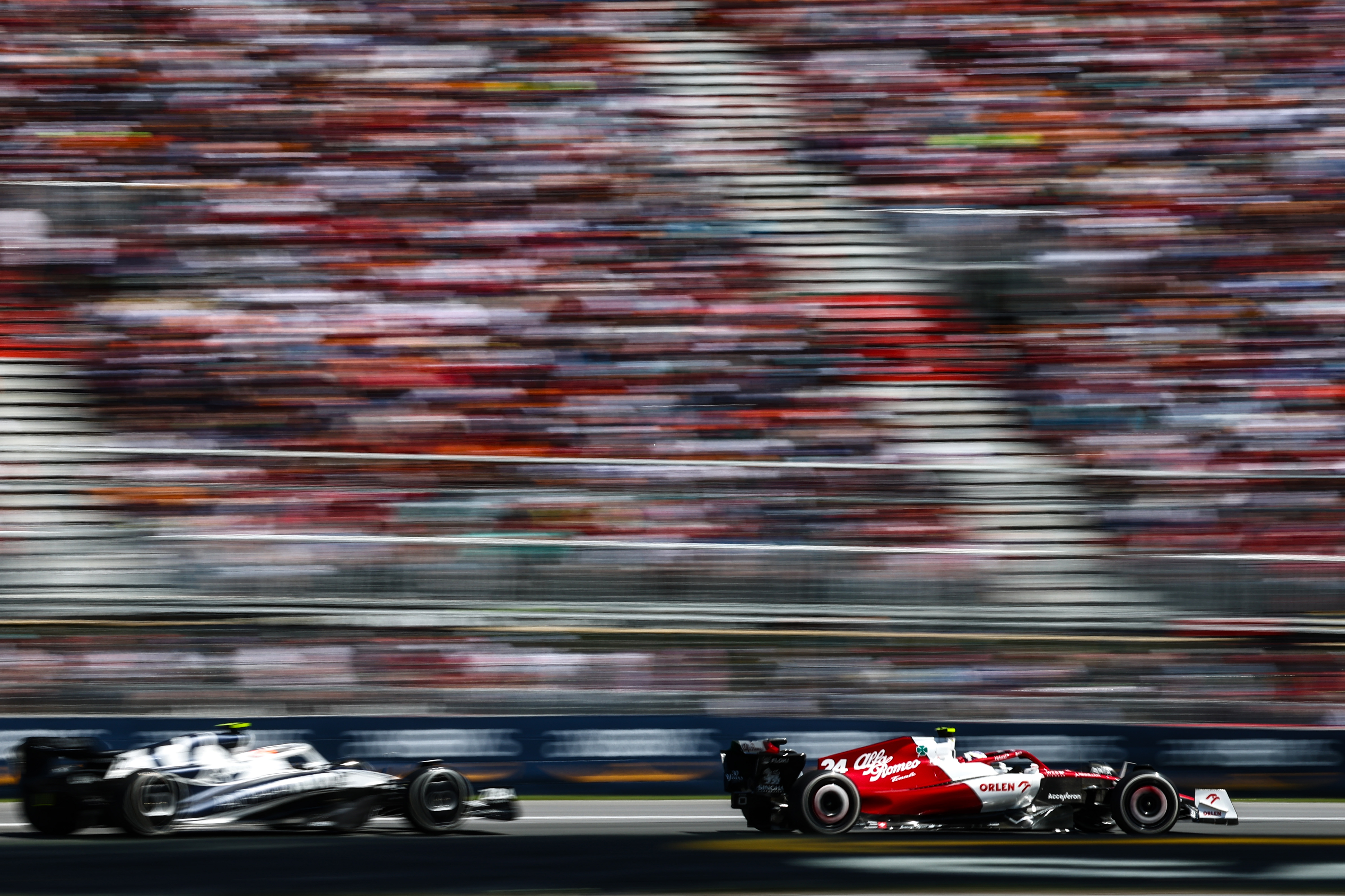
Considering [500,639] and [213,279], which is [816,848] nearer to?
[500,639]

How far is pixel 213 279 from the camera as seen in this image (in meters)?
14.2

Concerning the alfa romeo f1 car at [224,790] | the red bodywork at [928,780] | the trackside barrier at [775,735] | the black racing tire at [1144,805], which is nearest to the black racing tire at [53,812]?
the alfa romeo f1 car at [224,790]

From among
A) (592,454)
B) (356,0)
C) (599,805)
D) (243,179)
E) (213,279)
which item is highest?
(356,0)

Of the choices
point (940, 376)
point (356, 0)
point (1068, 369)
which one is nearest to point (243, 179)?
point (356, 0)

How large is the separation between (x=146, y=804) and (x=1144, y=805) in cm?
607

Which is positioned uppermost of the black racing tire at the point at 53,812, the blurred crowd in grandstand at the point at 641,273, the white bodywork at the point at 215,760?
the blurred crowd in grandstand at the point at 641,273

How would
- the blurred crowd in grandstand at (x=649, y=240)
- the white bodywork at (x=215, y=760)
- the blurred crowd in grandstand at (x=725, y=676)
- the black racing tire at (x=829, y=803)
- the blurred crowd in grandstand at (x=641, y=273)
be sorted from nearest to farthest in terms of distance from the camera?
the white bodywork at (x=215, y=760), the black racing tire at (x=829, y=803), the blurred crowd in grandstand at (x=725, y=676), the blurred crowd in grandstand at (x=641, y=273), the blurred crowd in grandstand at (x=649, y=240)

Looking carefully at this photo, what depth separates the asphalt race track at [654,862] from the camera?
754 centimetres

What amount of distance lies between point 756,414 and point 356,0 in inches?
282

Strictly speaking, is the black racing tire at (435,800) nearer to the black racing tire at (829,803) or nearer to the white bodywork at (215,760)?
the white bodywork at (215,760)

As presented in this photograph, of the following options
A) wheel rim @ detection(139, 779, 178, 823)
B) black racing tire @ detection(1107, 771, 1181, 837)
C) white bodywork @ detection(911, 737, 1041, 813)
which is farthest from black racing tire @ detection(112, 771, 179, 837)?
black racing tire @ detection(1107, 771, 1181, 837)

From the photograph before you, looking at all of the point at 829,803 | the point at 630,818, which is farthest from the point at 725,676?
the point at 829,803

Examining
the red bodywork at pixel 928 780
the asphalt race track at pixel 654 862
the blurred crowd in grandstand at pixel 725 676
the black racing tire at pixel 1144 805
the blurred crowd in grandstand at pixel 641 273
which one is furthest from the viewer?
the blurred crowd in grandstand at pixel 641 273

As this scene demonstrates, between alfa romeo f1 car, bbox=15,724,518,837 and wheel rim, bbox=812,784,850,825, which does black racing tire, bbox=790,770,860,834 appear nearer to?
wheel rim, bbox=812,784,850,825
